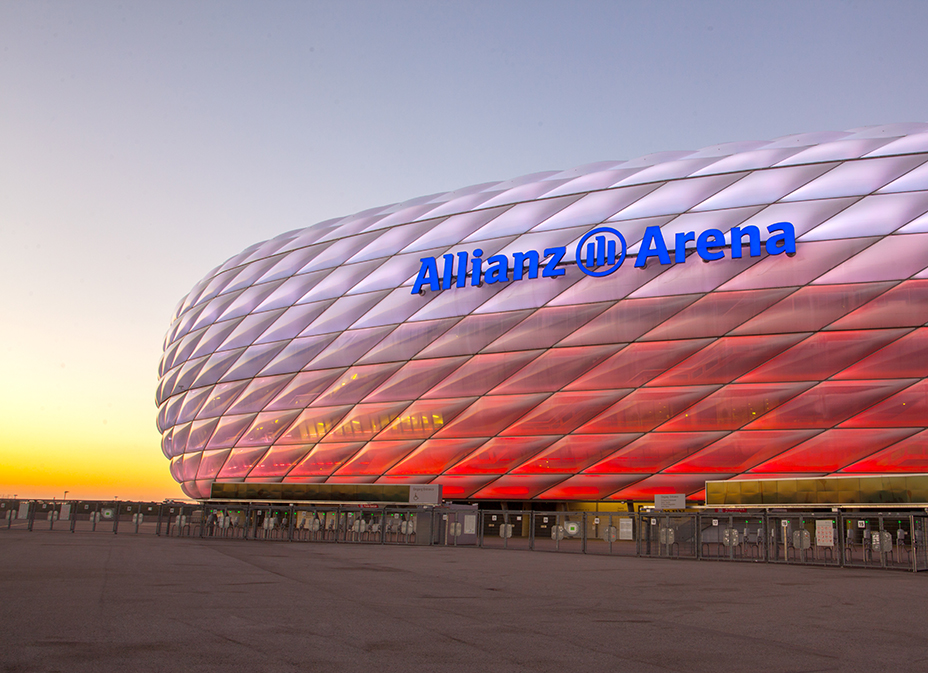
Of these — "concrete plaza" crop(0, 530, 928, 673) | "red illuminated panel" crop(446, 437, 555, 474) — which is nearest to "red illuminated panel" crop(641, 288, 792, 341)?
Result: "red illuminated panel" crop(446, 437, 555, 474)

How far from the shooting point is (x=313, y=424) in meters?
32.4

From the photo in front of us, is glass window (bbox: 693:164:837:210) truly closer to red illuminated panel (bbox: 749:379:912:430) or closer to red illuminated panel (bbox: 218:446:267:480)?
red illuminated panel (bbox: 749:379:912:430)

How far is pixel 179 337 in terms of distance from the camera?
4184 centimetres

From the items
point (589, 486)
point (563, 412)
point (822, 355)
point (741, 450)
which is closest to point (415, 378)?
point (563, 412)

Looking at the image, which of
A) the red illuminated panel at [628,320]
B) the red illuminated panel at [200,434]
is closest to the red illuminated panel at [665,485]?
the red illuminated panel at [628,320]

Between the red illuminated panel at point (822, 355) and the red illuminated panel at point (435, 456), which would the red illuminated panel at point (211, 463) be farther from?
the red illuminated panel at point (822, 355)

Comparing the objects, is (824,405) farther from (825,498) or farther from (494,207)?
(494,207)

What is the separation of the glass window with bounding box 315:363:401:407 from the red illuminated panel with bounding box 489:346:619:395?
15.6ft

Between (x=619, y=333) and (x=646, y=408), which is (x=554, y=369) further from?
(x=646, y=408)

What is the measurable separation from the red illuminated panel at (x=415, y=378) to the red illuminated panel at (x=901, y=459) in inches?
529

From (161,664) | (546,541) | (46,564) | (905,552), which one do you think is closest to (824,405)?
(905,552)

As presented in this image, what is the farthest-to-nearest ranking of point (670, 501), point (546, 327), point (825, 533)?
point (546, 327)
point (670, 501)
point (825, 533)

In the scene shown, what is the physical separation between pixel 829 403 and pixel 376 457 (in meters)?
16.1

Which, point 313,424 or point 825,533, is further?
point 313,424
